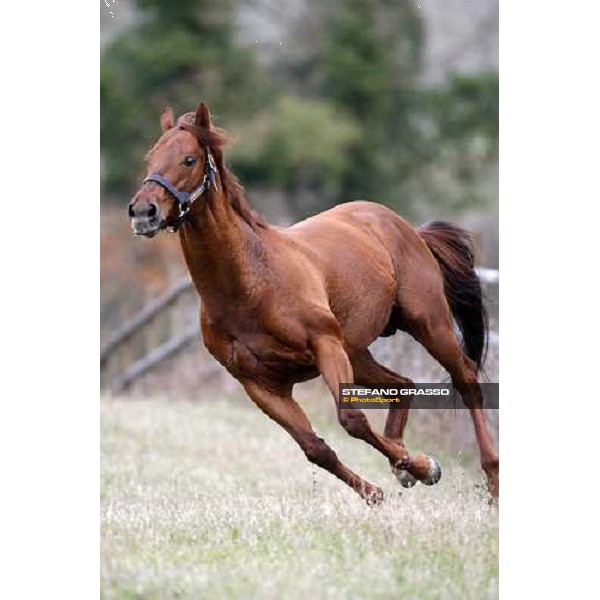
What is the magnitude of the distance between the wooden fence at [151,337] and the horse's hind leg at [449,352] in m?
5.92

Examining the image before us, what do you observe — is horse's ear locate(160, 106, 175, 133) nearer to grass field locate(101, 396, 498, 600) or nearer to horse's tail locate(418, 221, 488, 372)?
grass field locate(101, 396, 498, 600)

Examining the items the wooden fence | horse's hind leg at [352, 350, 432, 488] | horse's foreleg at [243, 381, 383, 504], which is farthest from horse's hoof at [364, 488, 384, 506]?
the wooden fence

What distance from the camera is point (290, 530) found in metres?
5.68

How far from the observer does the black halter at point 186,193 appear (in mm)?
5457

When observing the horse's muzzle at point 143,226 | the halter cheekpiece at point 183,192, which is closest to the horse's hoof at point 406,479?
the halter cheekpiece at point 183,192

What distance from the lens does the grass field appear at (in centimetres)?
498

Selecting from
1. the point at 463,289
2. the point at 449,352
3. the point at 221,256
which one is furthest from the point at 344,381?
the point at 463,289

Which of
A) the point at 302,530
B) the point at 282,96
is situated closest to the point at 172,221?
the point at 302,530

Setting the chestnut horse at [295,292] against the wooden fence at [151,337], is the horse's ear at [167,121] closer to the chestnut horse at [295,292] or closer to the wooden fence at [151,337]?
the chestnut horse at [295,292]

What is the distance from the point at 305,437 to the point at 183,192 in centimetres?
131
